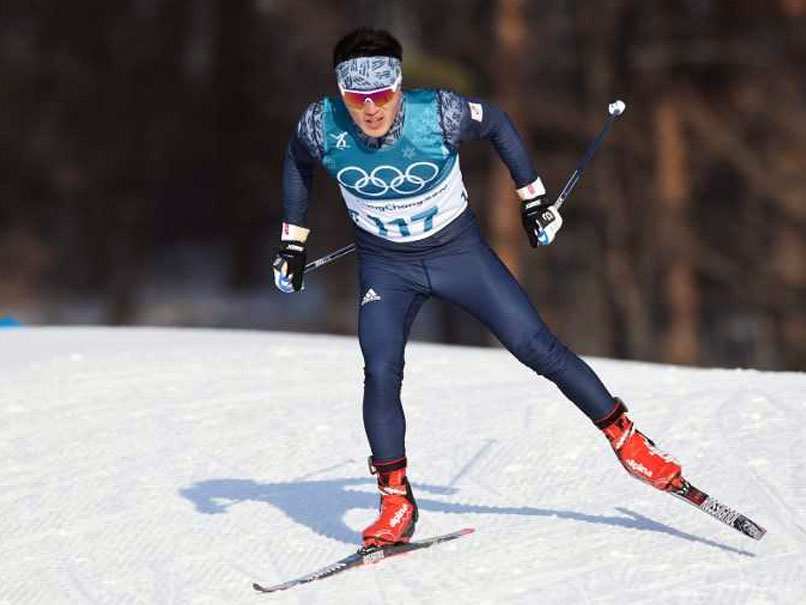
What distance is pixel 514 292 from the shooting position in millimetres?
5465

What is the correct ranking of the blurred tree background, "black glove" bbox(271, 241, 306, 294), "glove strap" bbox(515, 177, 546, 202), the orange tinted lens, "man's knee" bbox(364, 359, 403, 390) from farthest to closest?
1. the blurred tree background
2. "black glove" bbox(271, 241, 306, 294)
3. "glove strap" bbox(515, 177, 546, 202)
4. "man's knee" bbox(364, 359, 403, 390)
5. the orange tinted lens

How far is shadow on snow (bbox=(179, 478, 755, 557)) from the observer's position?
233 inches

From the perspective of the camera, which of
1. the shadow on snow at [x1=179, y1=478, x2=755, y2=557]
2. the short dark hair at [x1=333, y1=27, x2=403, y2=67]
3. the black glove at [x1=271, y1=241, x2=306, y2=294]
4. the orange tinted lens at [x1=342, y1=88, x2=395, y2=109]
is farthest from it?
the shadow on snow at [x1=179, y1=478, x2=755, y2=557]

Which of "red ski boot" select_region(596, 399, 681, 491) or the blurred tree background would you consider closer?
"red ski boot" select_region(596, 399, 681, 491)

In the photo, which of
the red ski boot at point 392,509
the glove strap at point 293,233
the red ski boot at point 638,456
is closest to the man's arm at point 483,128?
the glove strap at point 293,233

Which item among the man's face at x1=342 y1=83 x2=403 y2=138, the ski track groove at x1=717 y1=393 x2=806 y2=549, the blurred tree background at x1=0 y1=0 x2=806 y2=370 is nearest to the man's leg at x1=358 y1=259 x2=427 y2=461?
the man's face at x1=342 y1=83 x2=403 y2=138

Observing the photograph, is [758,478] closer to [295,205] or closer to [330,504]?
[330,504]

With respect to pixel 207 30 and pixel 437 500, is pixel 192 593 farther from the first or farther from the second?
pixel 207 30

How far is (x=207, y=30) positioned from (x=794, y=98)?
35.4 feet

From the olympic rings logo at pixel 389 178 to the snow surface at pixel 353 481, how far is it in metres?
1.22

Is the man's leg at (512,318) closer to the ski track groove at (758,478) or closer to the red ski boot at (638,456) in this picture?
the red ski boot at (638,456)

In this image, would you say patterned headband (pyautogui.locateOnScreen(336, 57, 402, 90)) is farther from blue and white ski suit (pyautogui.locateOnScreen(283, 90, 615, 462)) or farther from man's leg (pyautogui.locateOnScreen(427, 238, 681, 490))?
man's leg (pyautogui.locateOnScreen(427, 238, 681, 490))

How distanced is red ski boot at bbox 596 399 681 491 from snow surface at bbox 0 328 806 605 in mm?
238

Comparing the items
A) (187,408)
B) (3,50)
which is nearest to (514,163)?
(187,408)
